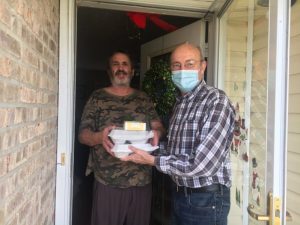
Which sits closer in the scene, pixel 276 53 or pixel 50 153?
pixel 276 53

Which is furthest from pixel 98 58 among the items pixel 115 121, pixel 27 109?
pixel 27 109

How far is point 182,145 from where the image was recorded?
1.98 m

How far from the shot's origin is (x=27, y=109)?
1.40 meters

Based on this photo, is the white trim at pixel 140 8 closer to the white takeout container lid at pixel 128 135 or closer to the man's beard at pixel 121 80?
the man's beard at pixel 121 80

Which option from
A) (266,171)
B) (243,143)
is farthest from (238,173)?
(266,171)

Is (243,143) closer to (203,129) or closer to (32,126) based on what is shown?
(203,129)

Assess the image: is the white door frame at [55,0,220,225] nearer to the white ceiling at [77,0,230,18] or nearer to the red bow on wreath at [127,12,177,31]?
the white ceiling at [77,0,230,18]

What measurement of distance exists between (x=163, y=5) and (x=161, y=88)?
2.54ft

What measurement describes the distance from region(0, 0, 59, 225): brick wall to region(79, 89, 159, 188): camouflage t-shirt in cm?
53

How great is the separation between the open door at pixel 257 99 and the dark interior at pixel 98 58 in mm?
962

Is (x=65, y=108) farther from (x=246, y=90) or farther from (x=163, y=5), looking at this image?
(x=246, y=90)

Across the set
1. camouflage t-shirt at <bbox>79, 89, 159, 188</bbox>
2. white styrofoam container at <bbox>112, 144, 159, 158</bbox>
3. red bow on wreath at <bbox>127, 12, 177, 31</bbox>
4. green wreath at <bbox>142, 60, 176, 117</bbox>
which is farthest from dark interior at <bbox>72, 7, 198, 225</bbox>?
white styrofoam container at <bbox>112, 144, 159, 158</bbox>

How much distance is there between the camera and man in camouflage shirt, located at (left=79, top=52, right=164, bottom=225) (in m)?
2.58

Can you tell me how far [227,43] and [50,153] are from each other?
1467 mm
